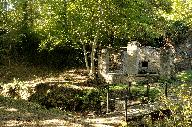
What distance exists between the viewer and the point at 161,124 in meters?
A: 14.9

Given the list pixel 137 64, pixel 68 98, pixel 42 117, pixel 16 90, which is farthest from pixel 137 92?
pixel 16 90

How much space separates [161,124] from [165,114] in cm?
138

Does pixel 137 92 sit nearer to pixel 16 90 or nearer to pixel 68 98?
pixel 68 98

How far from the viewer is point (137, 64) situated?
26516 millimetres

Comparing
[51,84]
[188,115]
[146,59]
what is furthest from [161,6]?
[188,115]

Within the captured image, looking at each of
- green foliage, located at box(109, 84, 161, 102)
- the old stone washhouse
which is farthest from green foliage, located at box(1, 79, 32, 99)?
the old stone washhouse

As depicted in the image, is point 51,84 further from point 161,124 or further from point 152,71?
point 161,124

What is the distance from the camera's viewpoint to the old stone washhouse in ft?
85.3

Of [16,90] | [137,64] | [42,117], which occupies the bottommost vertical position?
[42,117]

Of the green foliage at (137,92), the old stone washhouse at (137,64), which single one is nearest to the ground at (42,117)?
the old stone washhouse at (137,64)

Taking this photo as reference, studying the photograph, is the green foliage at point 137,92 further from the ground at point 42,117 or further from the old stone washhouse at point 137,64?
the ground at point 42,117

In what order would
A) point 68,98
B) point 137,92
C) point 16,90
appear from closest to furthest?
point 137,92
point 68,98
point 16,90

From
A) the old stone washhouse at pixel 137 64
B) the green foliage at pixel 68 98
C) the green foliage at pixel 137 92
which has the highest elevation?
the old stone washhouse at pixel 137 64

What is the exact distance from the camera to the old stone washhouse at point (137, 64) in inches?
1023
